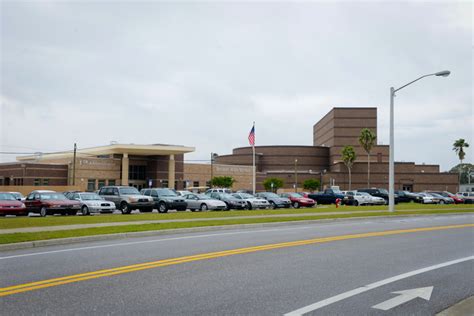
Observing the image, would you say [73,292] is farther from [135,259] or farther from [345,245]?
[345,245]

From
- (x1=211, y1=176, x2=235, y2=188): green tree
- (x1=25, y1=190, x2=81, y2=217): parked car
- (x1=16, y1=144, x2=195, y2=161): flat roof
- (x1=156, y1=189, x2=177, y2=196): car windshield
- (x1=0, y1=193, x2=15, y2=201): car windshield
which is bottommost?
(x1=25, y1=190, x2=81, y2=217): parked car

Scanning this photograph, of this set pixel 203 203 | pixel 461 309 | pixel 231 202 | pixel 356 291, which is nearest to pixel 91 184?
pixel 231 202

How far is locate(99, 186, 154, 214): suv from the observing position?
94.2ft

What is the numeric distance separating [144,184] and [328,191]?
146 ft

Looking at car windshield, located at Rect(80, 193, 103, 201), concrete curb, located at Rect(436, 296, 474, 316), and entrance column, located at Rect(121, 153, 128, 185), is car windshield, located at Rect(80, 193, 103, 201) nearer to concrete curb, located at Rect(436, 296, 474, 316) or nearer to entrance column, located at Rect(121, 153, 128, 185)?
concrete curb, located at Rect(436, 296, 474, 316)

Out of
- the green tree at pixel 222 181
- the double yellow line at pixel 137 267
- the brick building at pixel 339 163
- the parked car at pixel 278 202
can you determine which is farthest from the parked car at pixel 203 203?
the brick building at pixel 339 163

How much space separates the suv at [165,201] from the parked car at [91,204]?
12.1 ft

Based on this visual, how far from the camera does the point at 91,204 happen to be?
2666 centimetres

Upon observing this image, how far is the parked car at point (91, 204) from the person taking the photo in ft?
87.4

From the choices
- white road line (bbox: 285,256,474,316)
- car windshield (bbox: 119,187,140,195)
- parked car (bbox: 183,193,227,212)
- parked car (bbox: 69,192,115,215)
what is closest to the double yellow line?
white road line (bbox: 285,256,474,316)

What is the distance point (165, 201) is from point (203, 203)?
291 centimetres

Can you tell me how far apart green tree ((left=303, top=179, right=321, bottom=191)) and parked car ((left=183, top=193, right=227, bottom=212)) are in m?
67.4

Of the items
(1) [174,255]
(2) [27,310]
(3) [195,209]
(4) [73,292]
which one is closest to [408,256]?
(1) [174,255]

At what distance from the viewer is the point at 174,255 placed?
10789mm
